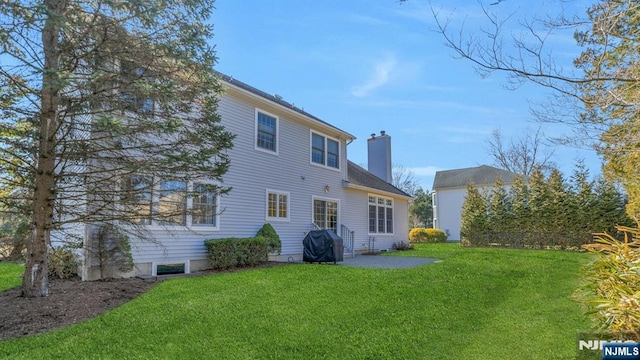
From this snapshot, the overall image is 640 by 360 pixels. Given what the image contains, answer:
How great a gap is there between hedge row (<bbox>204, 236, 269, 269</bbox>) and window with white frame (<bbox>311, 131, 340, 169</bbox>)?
4.72 m

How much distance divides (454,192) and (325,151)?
21.3 metres

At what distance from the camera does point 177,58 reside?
642 cm

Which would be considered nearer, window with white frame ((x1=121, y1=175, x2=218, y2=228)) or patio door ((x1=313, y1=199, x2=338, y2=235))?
window with white frame ((x1=121, y1=175, x2=218, y2=228))

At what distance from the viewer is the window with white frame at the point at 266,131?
11.8 metres

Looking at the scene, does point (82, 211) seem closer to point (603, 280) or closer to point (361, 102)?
point (603, 280)

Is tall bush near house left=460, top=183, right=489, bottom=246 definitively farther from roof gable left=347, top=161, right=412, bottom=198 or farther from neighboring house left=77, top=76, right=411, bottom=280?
neighboring house left=77, top=76, right=411, bottom=280

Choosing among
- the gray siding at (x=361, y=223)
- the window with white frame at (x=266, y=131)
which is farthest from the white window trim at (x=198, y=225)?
the gray siding at (x=361, y=223)

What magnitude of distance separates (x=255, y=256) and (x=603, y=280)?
8751 mm

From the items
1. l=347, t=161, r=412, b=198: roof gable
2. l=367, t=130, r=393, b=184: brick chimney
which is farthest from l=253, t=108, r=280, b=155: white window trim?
l=367, t=130, r=393, b=184: brick chimney

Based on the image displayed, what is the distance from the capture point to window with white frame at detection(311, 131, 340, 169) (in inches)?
564

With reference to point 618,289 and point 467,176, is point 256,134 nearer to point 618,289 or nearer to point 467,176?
point 618,289

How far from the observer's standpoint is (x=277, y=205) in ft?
40.7

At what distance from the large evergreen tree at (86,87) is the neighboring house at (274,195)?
137 cm

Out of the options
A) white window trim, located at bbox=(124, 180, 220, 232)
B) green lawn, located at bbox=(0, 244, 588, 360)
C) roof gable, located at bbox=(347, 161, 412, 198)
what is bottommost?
green lawn, located at bbox=(0, 244, 588, 360)
